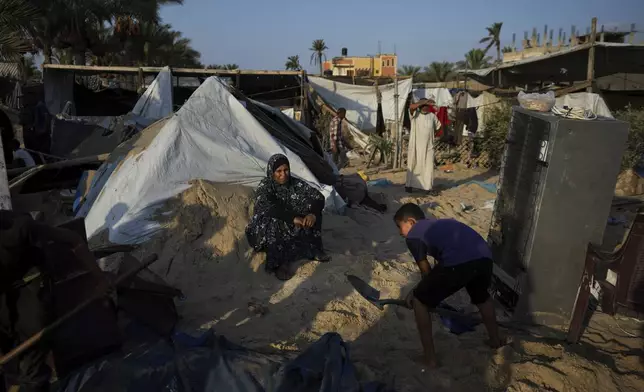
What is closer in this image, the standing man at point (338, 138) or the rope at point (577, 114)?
the rope at point (577, 114)

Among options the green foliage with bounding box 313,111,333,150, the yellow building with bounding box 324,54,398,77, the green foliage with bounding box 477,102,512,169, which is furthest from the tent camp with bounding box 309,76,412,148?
the yellow building with bounding box 324,54,398,77

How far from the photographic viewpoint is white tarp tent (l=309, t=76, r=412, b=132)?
14.7 metres

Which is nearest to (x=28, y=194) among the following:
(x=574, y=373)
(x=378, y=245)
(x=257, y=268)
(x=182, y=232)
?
(x=182, y=232)

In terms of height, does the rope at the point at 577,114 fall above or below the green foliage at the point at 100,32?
below

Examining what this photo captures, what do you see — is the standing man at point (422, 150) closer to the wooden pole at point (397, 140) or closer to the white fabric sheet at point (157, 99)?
the wooden pole at point (397, 140)

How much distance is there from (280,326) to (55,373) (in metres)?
1.66

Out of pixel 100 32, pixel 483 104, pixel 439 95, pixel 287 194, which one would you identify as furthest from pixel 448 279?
pixel 100 32

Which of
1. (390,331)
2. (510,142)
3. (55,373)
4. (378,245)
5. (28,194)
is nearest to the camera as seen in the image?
(55,373)

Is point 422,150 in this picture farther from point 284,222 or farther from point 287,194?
point 284,222

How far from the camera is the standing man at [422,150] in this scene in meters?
8.75

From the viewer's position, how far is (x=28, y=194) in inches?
255

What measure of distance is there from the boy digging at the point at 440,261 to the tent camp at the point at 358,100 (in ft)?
36.9

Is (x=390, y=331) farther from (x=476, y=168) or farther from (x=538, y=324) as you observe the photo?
(x=476, y=168)

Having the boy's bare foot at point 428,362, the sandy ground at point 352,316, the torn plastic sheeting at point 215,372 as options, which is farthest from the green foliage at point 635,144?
the torn plastic sheeting at point 215,372
